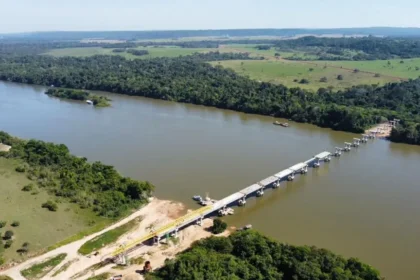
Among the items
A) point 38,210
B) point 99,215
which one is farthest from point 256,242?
point 38,210

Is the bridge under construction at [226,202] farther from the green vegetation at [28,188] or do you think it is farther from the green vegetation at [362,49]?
the green vegetation at [362,49]

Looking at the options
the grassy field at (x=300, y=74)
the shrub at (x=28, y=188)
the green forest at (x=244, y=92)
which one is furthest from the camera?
the grassy field at (x=300, y=74)

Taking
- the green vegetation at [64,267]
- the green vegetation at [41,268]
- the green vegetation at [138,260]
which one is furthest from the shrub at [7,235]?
the green vegetation at [138,260]

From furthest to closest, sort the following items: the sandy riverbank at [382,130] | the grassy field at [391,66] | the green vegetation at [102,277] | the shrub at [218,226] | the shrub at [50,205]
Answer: the grassy field at [391,66]
the sandy riverbank at [382,130]
the shrub at [50,205]
the shrub at [218,226]
the green vegetation at [102,277]

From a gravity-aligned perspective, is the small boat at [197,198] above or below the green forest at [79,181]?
below

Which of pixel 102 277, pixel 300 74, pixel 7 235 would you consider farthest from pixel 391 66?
pixel 7 235

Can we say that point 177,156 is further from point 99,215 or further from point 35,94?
point 35,94

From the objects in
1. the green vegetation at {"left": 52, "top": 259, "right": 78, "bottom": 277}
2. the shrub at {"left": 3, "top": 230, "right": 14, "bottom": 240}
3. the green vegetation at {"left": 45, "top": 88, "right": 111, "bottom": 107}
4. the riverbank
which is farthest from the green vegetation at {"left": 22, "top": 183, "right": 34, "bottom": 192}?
the green vegetation at {"left": 45, "top": 88, "right": 111, "bottom": 107}

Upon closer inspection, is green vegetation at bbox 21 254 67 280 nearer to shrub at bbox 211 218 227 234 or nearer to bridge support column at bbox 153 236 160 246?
bridge support column at bbox 153 236 160 246

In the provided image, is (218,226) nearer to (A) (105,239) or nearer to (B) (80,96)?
(A) (105,239)
